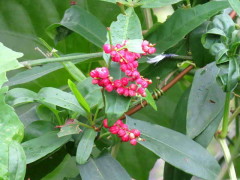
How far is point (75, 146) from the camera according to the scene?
2.56 ft

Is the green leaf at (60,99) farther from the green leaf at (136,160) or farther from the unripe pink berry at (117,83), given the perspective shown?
the green leaf at (136,160)

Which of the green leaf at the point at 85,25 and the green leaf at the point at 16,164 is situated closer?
the green leaf at the point at 16,164

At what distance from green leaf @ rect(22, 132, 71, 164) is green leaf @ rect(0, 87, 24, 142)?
0.04 metres

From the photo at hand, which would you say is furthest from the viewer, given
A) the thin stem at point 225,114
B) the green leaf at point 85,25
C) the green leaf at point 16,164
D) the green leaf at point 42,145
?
the green leaf at point 85,25

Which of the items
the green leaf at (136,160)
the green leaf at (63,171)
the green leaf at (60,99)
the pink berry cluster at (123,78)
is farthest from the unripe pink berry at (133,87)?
the green leaf at (136,160)

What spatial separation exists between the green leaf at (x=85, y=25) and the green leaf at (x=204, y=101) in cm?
18

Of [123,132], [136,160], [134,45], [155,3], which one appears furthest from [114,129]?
[136,160]

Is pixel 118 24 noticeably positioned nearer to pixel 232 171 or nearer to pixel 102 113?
pixel 102 113

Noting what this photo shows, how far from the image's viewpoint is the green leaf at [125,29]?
732 mm

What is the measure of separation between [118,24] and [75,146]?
19cm

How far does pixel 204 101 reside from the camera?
840mm

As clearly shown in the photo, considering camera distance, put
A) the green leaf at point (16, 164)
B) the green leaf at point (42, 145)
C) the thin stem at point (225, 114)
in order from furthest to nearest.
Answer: the thin stem at point (225, 114) < the green leaf at point (42, 145) < the green leaf at point (16, 164)

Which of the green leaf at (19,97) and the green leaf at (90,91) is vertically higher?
the green leaf at (19,97)

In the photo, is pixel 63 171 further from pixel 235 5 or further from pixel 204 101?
pixel 235 5
